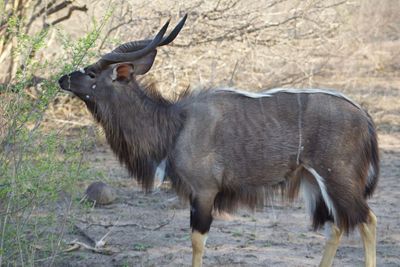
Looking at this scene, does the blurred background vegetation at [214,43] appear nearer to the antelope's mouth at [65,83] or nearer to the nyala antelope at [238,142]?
the nyala antelope at [238,142]

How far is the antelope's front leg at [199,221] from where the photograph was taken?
5391mm

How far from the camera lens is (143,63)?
557cm

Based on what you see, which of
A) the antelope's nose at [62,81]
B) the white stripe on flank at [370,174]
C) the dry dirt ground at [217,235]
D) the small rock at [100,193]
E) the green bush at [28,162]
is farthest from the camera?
the small rock at [100,193]

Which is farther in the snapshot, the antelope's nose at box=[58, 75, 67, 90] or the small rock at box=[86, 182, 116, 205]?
the small rock at box=[86, 182, 116, 205]

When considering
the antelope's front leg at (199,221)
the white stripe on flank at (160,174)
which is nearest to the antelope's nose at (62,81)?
the white stripe on flank at (160,174)

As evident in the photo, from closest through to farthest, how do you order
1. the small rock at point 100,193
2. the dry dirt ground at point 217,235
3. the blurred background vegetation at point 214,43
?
the dry dirt ground at point 217,235, the small rock at point 100,193, the blurred background vegetation at point 214,43

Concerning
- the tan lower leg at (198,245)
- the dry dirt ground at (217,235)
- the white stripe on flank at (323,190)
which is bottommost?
the dry dirt ground at (217,235)

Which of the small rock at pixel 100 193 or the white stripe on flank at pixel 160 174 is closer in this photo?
the white stripe on flank at pixel 160 174

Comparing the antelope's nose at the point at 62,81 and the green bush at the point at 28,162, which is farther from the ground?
the antelope's nose at the point at 62,81

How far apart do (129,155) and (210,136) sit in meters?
0.64

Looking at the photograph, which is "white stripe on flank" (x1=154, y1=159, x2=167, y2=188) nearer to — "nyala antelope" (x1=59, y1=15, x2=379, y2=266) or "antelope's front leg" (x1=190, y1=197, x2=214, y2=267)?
"nyala antelope" (x1=59, y1=15, x2=379, y2=266)

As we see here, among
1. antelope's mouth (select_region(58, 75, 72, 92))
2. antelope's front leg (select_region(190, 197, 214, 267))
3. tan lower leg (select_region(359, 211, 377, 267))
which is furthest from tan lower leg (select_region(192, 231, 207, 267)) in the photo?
antelope's mouth (select_region(58, 75, 72, 92))

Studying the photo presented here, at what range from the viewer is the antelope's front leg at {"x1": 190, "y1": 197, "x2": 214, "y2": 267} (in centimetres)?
539

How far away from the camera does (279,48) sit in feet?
31.0
